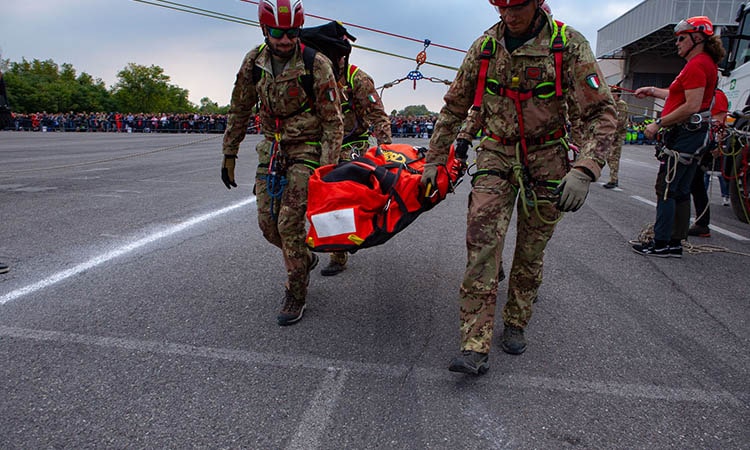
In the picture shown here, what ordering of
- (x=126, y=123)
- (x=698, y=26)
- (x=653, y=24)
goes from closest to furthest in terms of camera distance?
(x=698, y=26)
(x=653, y=24)
(x=126, y=123)

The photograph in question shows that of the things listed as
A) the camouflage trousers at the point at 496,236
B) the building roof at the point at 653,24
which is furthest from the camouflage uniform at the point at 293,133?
the building roof at the point at 653,24

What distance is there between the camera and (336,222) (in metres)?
3.14

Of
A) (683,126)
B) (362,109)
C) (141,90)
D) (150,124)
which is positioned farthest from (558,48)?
(141,90)

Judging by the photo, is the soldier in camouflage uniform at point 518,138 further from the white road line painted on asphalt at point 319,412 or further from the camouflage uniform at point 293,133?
the camouflage uniform at point 293,133

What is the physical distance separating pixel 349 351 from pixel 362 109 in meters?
2.73

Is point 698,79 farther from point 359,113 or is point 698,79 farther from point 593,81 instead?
point 359,113

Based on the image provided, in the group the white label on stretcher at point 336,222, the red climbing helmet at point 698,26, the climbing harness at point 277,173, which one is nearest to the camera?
the white label on stretcher at point 336,222

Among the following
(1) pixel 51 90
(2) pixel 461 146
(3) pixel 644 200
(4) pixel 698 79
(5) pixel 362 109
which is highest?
(1) pixel 51 90

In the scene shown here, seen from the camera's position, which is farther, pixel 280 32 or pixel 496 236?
pixel 280 32

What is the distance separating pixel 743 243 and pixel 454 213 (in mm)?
3698

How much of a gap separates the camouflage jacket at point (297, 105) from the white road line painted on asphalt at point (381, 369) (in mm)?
1383

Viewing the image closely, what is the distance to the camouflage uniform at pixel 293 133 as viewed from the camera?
138 inches

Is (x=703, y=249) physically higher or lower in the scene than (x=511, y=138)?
lower

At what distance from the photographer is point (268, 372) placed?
2855 mm
